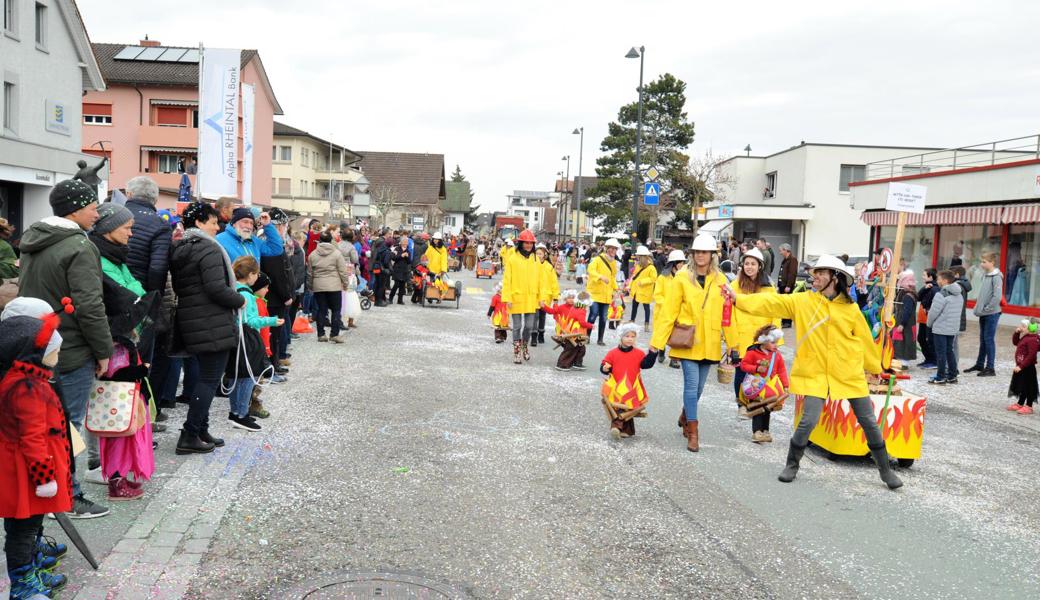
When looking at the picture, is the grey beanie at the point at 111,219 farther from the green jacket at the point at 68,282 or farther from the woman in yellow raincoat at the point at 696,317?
the woman in yellow raincoat at the point at 696,317

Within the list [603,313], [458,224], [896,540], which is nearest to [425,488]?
[896,540]

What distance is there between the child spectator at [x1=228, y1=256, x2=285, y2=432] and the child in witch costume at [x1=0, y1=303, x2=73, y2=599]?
3115mm

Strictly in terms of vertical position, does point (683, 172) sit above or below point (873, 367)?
above

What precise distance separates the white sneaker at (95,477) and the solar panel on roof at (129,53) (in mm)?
48715

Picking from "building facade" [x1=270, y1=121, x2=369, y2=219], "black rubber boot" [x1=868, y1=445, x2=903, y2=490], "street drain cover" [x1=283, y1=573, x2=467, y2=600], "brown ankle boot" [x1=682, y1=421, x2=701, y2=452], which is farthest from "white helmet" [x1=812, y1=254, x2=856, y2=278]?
"building facade" [x1=270, y1=121, x2=369, y2=219]

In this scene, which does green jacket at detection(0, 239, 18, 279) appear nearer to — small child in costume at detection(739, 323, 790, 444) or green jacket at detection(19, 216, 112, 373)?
green jacket at detection(19, 216, 112, 373)

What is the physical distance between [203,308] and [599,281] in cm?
872

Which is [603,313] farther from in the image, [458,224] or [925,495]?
[458,224]

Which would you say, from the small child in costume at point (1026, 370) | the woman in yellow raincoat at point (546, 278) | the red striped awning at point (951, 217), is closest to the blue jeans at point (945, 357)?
the small child in costume at point (1026, 370)

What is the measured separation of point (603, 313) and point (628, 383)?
6.81 meters

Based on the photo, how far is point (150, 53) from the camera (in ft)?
162

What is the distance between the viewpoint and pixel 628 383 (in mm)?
7914

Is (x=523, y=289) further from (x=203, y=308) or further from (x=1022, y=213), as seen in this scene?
(x=1022, y=213)

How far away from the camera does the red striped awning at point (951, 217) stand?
21688 millimetres
